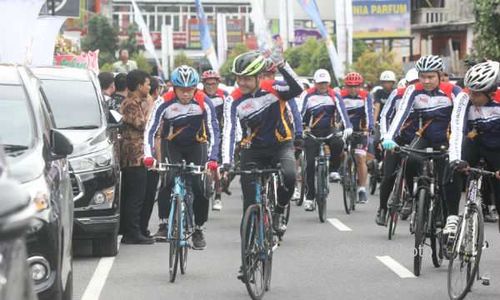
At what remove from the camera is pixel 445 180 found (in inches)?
409

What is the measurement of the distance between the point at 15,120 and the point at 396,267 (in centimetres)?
417

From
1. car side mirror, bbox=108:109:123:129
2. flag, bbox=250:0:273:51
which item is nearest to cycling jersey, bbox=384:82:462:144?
car side mirror, bbox=108:109:123:129

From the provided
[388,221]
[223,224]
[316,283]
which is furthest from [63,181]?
[223,224]

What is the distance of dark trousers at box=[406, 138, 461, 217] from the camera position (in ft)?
33.8

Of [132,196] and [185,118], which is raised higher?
[185,118]

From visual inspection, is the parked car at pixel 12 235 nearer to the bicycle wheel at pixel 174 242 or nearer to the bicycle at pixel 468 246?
the bicycle at pixel 468 246

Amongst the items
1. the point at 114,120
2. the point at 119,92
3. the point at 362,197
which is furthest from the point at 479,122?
the point at 362,197

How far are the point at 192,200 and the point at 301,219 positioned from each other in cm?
506

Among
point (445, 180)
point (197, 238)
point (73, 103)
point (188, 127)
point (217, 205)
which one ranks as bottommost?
point (217, 205)

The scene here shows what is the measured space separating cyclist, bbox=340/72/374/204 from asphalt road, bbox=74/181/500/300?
2613 mm

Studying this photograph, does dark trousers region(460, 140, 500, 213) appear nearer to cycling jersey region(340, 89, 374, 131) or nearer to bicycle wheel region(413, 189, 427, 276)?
bicycle wheel region(413, 189, 427, 276)

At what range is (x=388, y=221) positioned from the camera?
536 inches

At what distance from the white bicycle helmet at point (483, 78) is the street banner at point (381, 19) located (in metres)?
59.9

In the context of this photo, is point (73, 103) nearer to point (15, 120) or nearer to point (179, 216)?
point (179, 216)
